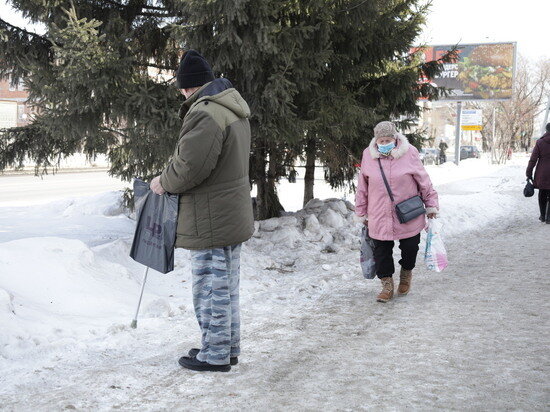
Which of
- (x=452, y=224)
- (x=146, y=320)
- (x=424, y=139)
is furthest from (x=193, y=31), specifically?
(x=452, y=224)

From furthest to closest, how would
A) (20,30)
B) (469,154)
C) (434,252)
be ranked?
(469,154) < (20,30) < (434,252)

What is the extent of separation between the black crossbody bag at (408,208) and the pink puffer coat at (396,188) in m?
0.04

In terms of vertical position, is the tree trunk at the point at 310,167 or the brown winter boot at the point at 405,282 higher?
the tree trunk at the point at 310,167

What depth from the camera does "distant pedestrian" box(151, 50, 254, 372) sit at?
3.66 metres

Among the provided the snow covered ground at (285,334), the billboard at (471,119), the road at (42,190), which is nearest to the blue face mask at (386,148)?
the snow covered ground at (285,334)

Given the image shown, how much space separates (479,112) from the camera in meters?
42.2

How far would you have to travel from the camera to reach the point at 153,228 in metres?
4.27

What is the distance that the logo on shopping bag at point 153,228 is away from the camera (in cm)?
420

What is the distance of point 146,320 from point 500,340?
2.77 meters

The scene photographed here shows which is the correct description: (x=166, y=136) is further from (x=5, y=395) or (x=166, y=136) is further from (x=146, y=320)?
(x=5, y=395)

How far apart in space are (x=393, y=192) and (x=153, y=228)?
258 centimetres

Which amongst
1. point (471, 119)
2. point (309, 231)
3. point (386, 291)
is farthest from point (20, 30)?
point (471, 119)

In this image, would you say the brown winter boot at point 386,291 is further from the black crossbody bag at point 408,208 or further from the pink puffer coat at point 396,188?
the black crossbody bag at point 408,208

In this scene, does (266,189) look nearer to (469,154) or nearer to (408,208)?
(408,208)
